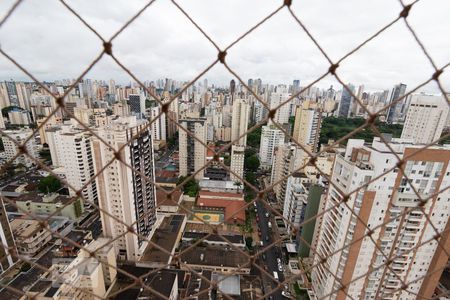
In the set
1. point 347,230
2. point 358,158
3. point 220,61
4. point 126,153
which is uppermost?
point 220,61

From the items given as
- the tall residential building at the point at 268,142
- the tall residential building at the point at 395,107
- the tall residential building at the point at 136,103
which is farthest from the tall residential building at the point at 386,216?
the tall residential building at the point at 136,103

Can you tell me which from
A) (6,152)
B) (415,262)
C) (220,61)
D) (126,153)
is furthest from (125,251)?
(6,152)

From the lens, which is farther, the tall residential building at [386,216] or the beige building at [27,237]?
the beige building at [27,237]

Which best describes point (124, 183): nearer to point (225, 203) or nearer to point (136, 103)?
point (225, 203)

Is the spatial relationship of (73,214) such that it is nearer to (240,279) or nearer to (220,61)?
(240,279)

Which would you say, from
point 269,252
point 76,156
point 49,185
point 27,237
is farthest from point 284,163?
point 49,185

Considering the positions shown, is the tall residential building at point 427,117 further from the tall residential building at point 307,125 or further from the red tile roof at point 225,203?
the red tile roof at point 225,203
